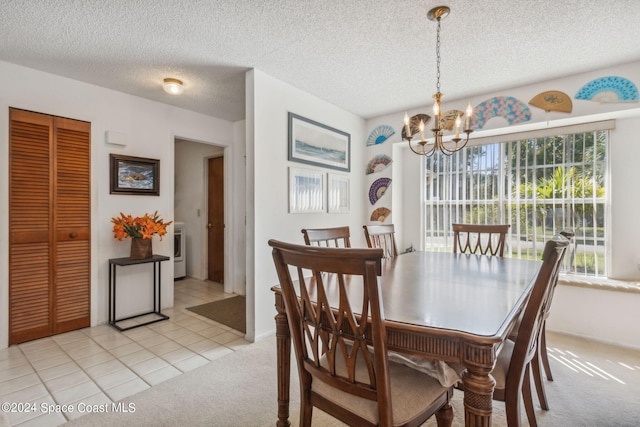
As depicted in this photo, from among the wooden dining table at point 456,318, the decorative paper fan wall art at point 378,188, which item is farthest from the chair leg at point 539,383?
the decorative paper fan wall art at point 378,188

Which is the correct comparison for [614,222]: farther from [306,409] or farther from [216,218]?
[216,218]

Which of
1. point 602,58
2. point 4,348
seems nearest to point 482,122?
point 602,58

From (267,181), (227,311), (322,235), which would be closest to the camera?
(322,235)

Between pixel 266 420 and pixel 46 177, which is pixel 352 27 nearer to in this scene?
pixel 266 420

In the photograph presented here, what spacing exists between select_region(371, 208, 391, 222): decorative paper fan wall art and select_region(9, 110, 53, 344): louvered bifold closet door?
3527 mm

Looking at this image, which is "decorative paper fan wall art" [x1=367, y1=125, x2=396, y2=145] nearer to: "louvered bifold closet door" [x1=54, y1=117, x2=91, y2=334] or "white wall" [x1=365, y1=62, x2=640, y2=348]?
"white wall" [x1=365, y1=62, x2=640, y2=348]

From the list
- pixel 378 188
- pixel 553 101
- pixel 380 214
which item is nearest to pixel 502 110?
pixel 553 101

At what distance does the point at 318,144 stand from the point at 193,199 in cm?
266

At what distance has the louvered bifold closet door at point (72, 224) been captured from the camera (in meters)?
2.79

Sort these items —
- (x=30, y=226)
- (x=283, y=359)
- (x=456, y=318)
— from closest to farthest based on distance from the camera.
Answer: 1. (x=456, y=318)
2. (x=283, y=359)
3. (x=30, y=226)

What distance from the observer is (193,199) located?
500 centimetres

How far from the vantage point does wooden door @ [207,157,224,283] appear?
4.62 meters

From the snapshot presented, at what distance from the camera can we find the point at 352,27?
2.11 metres

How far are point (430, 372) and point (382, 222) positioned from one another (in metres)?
2.97
